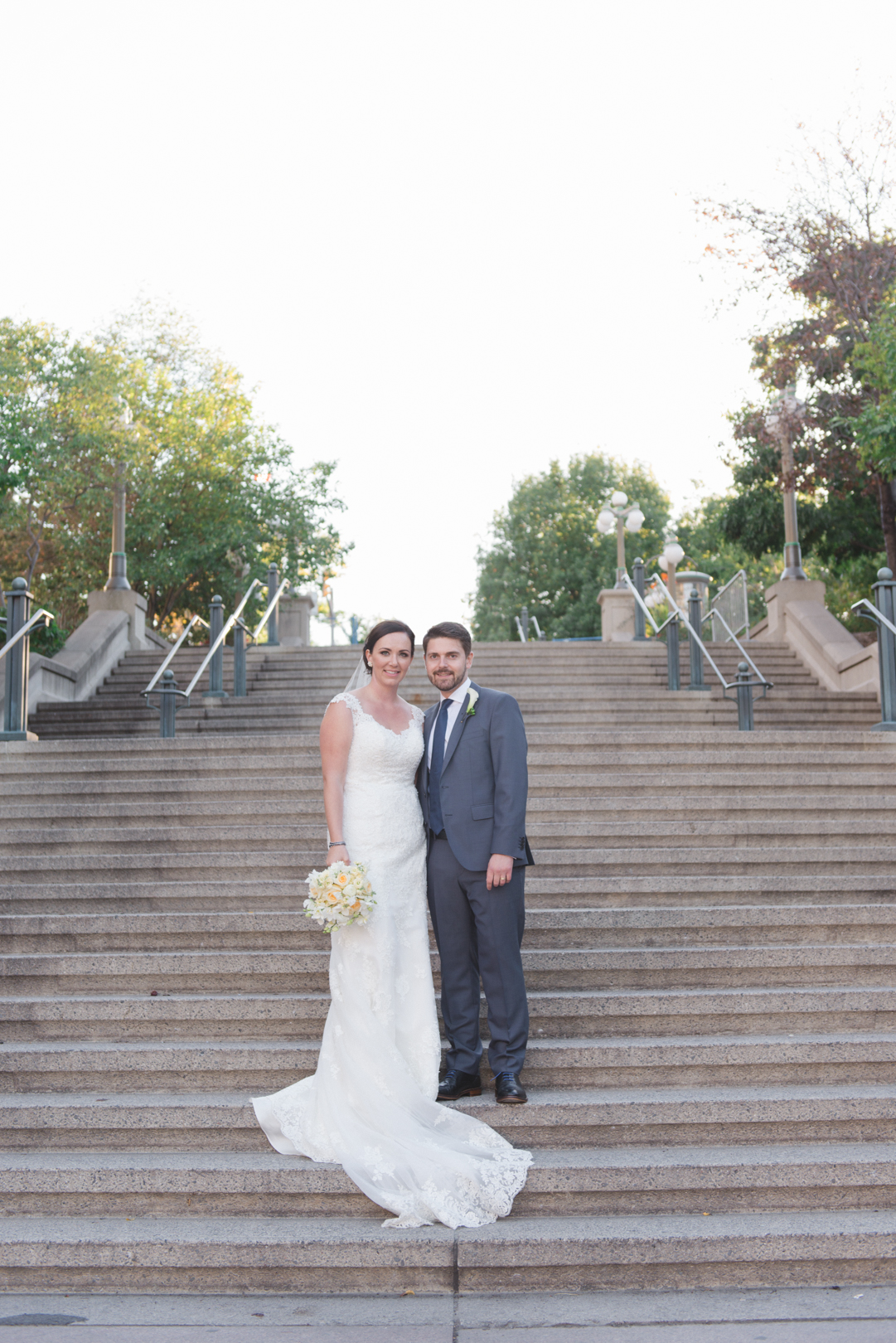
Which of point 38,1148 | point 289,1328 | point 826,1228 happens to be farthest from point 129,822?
point 826,1228

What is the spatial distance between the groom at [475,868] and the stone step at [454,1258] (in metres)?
0.68

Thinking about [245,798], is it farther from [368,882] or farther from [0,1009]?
[368,882]

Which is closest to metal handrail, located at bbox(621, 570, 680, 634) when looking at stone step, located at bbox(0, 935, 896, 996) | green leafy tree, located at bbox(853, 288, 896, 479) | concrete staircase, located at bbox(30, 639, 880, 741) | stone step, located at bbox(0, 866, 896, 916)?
concrete staircase, located at bbox(30, 639, 880, 741)

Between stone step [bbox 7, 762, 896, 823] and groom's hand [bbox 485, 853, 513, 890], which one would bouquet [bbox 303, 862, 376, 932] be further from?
stone step [bbox 7, 762, 896, 823]

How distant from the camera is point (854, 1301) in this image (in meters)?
3.54

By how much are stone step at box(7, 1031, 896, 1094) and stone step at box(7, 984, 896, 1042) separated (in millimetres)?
218

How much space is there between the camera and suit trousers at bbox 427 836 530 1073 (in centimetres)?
433

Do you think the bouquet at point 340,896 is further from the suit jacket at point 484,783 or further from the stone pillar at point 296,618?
the stone pillar at point 296,618

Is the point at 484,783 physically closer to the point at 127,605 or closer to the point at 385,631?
the point at 385,631

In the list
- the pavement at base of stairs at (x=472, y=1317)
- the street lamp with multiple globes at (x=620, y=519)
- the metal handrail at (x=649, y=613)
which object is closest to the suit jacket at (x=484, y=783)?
the pavement at base of stairs at (x=472, y=1317)

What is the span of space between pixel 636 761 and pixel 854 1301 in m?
4.83

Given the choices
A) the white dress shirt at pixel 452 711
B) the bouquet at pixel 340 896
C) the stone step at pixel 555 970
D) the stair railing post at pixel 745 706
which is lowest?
the stone step at pixel 555 970

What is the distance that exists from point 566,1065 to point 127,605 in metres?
12.0

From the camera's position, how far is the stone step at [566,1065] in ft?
15.4
